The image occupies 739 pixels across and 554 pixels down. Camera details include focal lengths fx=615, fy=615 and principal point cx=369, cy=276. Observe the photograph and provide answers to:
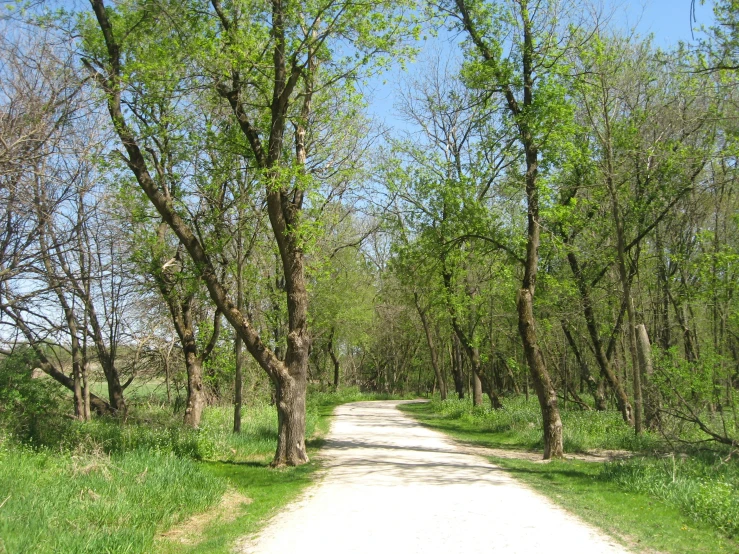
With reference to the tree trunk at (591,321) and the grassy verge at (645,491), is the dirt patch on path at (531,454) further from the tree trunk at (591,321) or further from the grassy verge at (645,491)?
the tree trunk at (591,321)

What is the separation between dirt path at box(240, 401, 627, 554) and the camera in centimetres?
697

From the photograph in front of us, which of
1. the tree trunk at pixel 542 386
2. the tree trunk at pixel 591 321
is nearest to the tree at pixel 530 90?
the tree trunk at pixel 542 386

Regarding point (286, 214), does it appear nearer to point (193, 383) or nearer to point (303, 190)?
point (303, 190)

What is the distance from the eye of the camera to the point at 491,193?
22938mm

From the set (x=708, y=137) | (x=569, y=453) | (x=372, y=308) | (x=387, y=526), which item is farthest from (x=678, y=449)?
(x=372, y=308)

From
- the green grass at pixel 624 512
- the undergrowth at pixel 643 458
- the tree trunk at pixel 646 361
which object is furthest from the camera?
the tree trunk at pixel 646 361

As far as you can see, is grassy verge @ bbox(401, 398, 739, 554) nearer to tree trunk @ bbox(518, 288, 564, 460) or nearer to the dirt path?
the dirt path

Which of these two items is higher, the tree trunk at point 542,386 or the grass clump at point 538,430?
the tree trunk at point 542,386

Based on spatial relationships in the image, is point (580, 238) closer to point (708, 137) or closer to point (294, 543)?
point (708, 137)

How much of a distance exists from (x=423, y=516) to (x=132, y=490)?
3.89 meters

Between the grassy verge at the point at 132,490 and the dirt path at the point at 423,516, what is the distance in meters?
0.67

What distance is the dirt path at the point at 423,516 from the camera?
6.97m

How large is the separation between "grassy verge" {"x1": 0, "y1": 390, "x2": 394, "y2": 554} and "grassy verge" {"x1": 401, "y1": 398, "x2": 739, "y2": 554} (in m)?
4.55

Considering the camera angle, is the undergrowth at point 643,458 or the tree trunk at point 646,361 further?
the tree trunk at point 646,361
